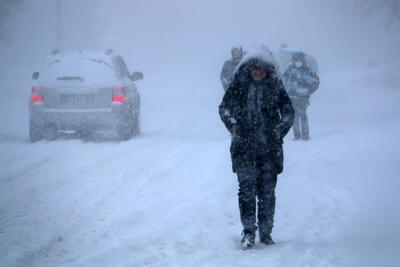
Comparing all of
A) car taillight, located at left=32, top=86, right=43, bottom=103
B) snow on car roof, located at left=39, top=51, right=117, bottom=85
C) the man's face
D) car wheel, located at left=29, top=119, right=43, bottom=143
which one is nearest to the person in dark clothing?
the man's face

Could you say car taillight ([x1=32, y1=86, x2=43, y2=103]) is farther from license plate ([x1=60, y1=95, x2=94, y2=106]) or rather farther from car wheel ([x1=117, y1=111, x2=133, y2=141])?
car wheel ([x1=117, y1=111, x2=133, y2=141])

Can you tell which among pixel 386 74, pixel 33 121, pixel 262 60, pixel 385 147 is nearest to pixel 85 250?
pixel 262 60

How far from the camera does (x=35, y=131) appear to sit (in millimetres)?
10352

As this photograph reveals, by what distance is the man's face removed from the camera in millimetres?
4625

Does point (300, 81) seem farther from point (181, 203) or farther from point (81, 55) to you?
point (181, 203)

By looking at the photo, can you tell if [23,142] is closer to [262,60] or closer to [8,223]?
[8,223]

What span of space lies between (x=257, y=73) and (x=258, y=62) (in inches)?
5.2

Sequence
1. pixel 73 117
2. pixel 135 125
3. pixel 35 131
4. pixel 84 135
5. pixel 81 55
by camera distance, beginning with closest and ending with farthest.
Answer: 1. pixel 73 117
2. pixel 35 131
3. pixel 81 55
4. pixel 135 125
5. pixel 84 135

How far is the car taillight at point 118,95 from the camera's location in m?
10.4

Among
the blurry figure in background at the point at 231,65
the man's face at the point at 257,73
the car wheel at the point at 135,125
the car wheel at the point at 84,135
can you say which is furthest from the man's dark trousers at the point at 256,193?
the car wheel at the point at 84,135

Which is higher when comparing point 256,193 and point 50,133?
point 256,193

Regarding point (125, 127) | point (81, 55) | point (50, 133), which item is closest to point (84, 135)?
point (50, 133)

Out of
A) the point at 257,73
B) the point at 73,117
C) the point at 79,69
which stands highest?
the point at 257,73

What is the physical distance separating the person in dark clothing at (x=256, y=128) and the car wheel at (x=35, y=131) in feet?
Result: 21.5
